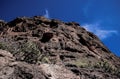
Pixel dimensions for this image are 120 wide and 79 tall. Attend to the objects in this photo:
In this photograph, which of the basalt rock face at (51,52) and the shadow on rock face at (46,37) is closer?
the basalt rock face at (51,52)

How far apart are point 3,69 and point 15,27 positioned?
127 feet

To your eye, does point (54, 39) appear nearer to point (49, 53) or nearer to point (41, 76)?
point (49, 53)

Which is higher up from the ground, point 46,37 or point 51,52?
point 46,37

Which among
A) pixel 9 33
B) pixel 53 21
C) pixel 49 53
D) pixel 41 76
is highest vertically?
pixel 53 21

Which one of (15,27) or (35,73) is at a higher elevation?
(15,27)

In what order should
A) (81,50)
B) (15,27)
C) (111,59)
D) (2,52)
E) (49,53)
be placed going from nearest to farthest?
(2,52) < (49,53) < (81,50) < (111,59) < (15,27)

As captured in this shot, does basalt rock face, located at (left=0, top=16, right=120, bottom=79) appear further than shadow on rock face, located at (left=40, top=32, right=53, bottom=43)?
No

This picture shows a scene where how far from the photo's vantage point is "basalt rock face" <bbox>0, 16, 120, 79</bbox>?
1019 inches

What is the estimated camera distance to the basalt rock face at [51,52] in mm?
25891

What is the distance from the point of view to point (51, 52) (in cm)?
4278

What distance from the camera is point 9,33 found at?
58375 mm

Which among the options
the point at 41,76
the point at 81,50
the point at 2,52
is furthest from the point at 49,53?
the point at 41,76

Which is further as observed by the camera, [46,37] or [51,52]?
[46,37]

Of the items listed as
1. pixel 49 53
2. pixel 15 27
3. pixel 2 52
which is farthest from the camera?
pixel 15 27
